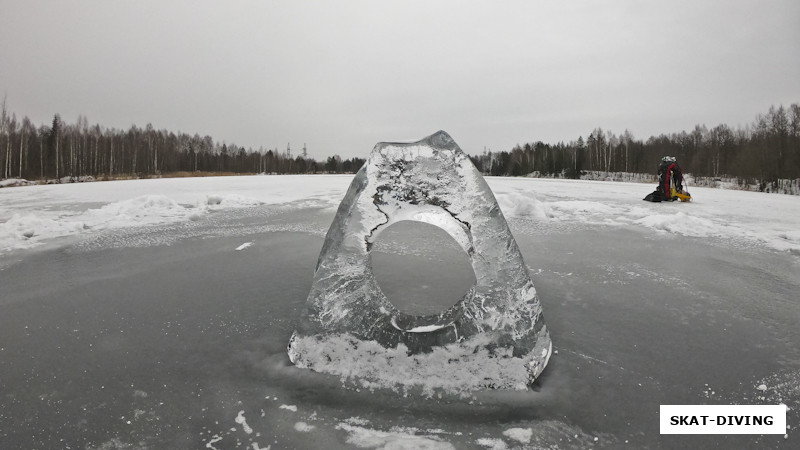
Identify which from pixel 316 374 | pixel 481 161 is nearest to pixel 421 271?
pixel 316 374

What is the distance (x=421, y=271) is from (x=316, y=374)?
240cm

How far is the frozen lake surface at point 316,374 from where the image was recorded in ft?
6.53

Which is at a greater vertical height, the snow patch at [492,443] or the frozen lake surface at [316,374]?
the frozen lake surface at [316,374]

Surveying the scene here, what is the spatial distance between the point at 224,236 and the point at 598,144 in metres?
68.9

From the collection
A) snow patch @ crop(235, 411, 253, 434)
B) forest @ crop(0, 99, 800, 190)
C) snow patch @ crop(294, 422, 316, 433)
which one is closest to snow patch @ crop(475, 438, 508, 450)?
snow patch @ crop(294, 422, 316, 433)

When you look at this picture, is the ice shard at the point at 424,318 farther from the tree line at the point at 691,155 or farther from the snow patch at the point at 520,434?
the tree line at the point at 691,155

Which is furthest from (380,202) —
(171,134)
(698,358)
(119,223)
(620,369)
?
(171,134)

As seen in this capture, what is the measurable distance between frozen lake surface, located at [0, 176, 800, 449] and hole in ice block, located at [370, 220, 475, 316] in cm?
5

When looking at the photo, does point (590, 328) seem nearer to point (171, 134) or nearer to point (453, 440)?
point (453, 440)

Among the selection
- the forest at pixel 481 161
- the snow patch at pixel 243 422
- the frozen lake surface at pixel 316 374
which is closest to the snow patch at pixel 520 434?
the frozen lake surface at pixel 316 374

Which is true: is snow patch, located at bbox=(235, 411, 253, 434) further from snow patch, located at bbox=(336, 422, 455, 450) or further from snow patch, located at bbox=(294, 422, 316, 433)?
snow patch, located at bbox=(336, 422, 455, 450)

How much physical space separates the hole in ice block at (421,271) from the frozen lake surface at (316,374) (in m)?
0.05

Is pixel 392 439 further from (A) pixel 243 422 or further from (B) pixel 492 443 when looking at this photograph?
(A) pixel 243 422

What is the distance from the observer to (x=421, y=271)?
15.6 feet
